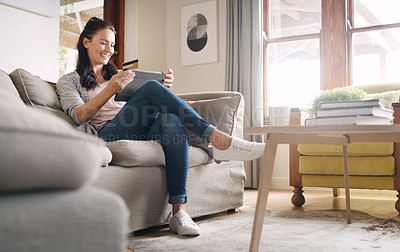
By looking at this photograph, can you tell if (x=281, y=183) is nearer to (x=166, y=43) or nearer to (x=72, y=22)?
(x=166, y=43)

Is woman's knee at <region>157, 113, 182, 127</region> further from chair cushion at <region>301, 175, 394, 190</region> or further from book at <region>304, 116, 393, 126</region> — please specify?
chair cushion at <region>301, 175, 394, 190</region>

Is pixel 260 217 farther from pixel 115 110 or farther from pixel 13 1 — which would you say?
pixel 13 1

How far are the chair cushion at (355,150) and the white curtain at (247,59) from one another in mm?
1295

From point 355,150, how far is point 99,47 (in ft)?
5.56

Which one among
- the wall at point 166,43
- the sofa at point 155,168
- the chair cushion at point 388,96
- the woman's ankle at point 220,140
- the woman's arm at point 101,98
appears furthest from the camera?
the wall at point 166,43

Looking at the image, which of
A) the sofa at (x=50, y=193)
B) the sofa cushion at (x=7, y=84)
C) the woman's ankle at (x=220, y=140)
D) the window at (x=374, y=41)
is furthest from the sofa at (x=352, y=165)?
the sofa at (x=50, y=193)

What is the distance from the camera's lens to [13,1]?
9.55ft

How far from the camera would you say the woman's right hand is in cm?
189

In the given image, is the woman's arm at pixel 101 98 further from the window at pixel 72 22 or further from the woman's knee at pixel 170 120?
the window at pixel 72 22

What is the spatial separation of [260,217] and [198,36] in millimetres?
3459

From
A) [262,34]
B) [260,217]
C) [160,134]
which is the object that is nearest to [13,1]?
[160,134]

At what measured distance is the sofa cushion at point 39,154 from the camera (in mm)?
352

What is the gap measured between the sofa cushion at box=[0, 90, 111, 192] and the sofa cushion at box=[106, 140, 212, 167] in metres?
1.17

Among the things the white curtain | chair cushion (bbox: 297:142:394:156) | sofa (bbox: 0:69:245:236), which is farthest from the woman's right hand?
the white curtain
